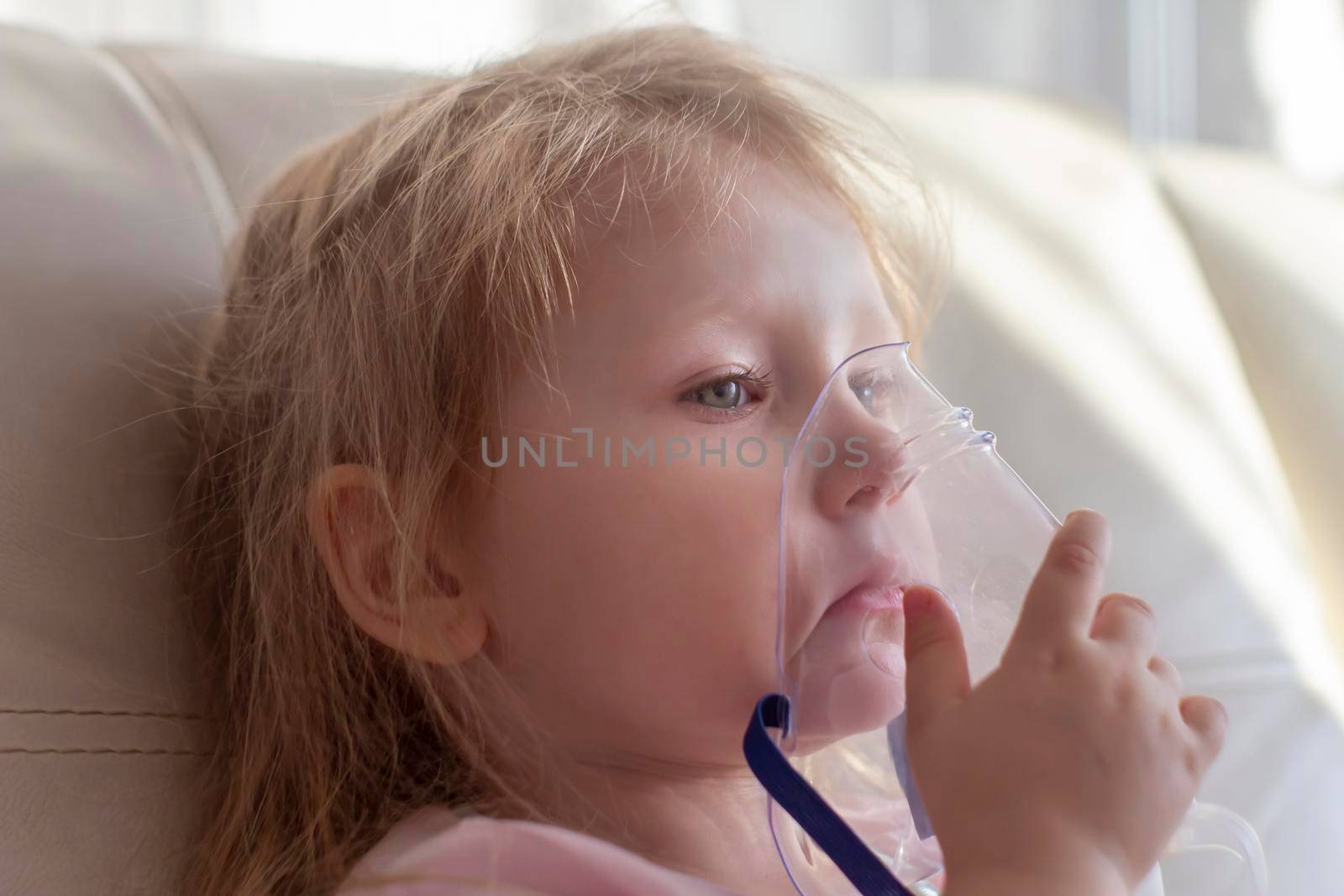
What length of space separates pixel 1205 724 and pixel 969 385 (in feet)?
1.88

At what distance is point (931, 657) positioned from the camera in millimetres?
651

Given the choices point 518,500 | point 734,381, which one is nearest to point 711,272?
point 734,381

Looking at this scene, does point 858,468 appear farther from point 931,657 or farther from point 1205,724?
point 1205,724

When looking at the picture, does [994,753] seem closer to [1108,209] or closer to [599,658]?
[599,658]

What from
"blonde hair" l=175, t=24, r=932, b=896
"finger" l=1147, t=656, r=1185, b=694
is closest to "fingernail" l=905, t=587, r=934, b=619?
"finger" l=1147, t=656, r=1185, b=694

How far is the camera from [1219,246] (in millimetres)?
1310

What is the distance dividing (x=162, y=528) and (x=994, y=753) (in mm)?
529

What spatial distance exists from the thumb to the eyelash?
146mm

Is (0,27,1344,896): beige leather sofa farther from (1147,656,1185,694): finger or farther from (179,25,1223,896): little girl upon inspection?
(1147,656,1185,694): finger

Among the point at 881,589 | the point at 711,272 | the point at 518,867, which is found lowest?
the point at 518,867

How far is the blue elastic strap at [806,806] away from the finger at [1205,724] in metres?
0.16

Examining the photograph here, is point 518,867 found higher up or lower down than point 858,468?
lower down

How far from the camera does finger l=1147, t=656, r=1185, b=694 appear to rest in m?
0.63

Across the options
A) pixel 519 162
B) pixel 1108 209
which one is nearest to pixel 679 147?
pixel 519 162
